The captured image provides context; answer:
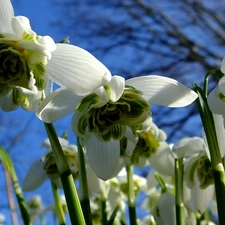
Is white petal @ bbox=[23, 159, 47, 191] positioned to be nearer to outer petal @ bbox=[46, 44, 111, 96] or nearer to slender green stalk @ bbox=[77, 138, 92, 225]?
slender green stalk @ bbox=[77, 138, 92, 225]

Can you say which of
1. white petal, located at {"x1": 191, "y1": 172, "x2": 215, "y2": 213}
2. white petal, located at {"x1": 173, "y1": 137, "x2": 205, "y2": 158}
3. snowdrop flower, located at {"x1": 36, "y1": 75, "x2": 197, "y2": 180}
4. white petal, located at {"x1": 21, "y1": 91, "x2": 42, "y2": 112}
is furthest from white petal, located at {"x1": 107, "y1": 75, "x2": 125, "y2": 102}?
white petal, located at {"x1": 191, "y1": 172, "x2": 215, "y2": 213}

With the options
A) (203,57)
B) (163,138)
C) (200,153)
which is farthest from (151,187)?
(203,57)

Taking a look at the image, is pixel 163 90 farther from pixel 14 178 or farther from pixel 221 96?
pixel 14 178

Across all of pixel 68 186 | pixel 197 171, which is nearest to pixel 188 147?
pixel 197 171

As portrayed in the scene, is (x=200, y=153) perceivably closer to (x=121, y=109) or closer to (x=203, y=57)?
(x=121, y=109)

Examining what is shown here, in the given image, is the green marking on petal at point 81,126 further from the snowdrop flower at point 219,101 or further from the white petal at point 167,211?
the white petal at point 167,211

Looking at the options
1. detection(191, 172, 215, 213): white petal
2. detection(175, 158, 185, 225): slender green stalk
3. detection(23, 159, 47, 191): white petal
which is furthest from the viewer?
detection(23, 159, 47, 191): white petal

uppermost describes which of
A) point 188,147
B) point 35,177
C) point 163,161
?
point 188,147
